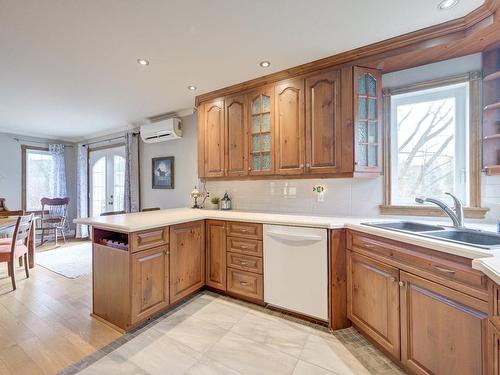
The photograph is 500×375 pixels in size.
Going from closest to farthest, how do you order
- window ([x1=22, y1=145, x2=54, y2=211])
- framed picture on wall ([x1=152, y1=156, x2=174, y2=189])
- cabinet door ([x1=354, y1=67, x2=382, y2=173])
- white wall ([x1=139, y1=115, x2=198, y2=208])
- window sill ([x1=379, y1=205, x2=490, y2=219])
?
window sill ([x1=379, y1=205, x2=490, y2=219]) → cabinet door ([x1=354, y1=67, x2=382, y2=173]) → white wall ([x1=139, y1=115, x2=198, y2=208]) → framed picture on wall ([x1=152, y1=156, x2=174, y2=189]) → window ([x1=22, y1=145, x2=54, y2=211])

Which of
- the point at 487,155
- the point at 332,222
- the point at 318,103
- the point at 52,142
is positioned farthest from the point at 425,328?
the point at 52,142

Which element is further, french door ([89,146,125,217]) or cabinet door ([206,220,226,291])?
french door ([89,146,125,217])

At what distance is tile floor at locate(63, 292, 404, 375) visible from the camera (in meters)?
1.55

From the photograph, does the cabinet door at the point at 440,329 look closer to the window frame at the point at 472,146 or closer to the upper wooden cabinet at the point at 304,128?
the window frame at the point at 472,146

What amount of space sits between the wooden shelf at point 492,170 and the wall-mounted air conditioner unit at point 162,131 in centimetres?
355

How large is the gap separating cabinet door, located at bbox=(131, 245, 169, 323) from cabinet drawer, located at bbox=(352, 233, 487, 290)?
172 cm

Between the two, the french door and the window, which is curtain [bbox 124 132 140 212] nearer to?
the french door

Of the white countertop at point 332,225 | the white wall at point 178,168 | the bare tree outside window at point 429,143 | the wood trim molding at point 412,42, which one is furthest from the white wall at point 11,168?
the bare tree outside window at point 429,143

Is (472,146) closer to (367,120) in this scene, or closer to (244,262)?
(367,120)

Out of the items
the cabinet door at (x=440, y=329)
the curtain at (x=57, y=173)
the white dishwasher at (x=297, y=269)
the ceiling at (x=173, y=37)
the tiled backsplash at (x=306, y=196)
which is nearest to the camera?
the cabinet door at (x=440, y=329)

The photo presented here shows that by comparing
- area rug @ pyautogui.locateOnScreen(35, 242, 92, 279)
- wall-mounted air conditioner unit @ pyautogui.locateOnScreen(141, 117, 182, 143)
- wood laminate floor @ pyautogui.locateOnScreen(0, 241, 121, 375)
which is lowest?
wood laminate floor @ pyautogui.locateOnScreen(0, 241, 121, 375)

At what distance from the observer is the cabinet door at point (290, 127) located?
2.37 m

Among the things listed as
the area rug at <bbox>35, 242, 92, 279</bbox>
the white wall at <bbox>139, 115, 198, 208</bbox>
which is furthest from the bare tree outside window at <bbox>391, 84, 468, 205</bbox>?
→ the area rug at <bbox>35, 242, 92, 279</bbox>

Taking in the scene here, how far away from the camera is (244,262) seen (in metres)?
2.39
